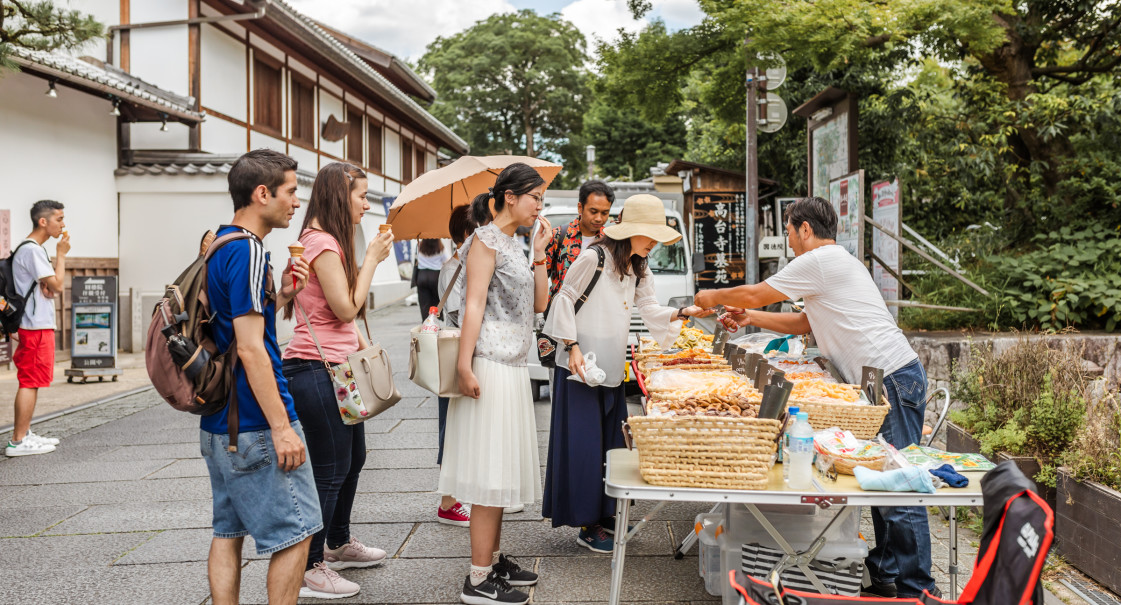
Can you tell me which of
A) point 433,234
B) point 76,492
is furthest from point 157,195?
point 433,234

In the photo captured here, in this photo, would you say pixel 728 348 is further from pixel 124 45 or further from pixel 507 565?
pixel 124 45

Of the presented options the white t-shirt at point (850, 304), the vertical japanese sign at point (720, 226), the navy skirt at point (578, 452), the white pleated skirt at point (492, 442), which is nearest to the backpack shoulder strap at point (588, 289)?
the navy skirt at point (578, 452)

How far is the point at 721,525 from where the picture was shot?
3.63 m

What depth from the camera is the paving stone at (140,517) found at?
4879mm

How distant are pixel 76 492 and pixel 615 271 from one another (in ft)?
13.3

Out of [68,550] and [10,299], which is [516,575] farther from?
[10,299]

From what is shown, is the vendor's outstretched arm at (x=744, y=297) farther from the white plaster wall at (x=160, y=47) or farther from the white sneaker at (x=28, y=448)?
the white plaster wall at (x=160, y=47)

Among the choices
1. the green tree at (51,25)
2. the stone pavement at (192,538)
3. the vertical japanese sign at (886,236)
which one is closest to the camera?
the stone pavement at (192,538)

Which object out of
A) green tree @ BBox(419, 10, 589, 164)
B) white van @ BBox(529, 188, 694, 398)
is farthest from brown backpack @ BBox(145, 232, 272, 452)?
green tree @ BBox(419, 10, 589, 164)

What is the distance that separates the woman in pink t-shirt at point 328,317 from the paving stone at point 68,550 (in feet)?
4.59

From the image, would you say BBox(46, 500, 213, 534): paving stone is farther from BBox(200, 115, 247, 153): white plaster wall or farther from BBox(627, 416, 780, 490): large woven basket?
BBox(200, 115, 247, 153): white plaster wall

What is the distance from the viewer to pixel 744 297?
13.8ft

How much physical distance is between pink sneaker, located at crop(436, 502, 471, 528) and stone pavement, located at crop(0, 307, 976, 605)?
59mm

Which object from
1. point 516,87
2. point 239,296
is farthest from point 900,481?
point 516,87
